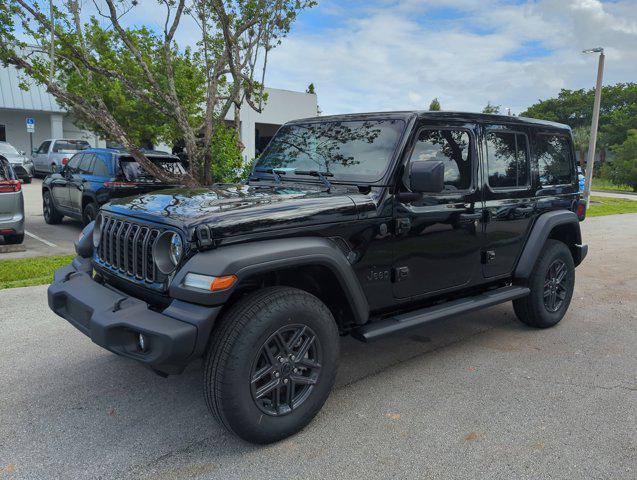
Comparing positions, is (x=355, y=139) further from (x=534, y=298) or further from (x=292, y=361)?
(x=534, y=298)

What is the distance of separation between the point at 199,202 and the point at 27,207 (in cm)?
1271

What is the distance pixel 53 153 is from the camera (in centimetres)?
2123

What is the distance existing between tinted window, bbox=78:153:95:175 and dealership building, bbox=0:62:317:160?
17.1 metres

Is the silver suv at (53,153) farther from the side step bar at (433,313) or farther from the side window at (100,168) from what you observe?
the side step bar at (433,313)

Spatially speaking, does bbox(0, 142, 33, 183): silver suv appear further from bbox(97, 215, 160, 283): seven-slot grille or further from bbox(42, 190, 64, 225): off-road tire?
bbox(97, 215, 160, 283): seven-slot grille

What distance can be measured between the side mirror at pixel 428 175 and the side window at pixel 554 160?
1.93 metres

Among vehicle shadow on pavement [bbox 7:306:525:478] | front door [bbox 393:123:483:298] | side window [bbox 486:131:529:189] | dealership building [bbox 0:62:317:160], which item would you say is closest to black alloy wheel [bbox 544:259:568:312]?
side window [bbox 486:131:529:189]

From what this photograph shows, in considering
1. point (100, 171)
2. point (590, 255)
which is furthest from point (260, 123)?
point (590, 255)

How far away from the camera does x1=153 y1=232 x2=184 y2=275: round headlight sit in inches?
110

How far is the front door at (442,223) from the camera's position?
3.53 meters

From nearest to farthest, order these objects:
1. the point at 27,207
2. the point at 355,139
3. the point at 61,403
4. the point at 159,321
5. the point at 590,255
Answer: the point at 159,321 → the point at 61,403 → the point at 355,139 → the point at 590,255 → the point at 27,207

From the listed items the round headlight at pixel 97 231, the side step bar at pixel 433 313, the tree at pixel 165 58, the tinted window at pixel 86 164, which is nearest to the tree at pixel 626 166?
the tree at pixel 165 58

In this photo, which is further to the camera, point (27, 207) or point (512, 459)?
point (27, 207)

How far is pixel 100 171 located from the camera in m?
9.14
